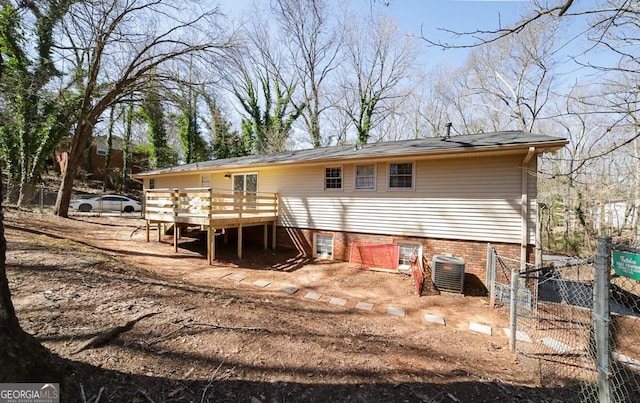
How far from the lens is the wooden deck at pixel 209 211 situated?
847 centimetres

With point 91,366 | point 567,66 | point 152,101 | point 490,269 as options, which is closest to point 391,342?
point 91,366

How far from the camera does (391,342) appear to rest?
13.3 feet

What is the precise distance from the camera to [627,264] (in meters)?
1.98

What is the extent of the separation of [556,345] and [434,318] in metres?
1.90

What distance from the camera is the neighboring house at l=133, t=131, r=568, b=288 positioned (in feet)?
22.3

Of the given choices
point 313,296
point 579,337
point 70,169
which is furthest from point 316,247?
point 70,169

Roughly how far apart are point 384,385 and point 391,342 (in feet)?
4.32

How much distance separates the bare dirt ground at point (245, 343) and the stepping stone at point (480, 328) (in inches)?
5.3

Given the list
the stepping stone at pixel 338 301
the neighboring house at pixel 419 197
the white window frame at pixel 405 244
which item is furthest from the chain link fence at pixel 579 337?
the stepping stone at pixel 338 301

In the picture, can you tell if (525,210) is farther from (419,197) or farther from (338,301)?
(338,301)

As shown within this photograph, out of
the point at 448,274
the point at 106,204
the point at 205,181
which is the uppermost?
the point at 205,181

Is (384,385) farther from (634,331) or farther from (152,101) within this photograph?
(152,101)

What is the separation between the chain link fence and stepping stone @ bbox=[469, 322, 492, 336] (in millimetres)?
375

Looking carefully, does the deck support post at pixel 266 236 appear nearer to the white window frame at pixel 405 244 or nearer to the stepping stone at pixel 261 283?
the stepping stone at pixel 261 283
